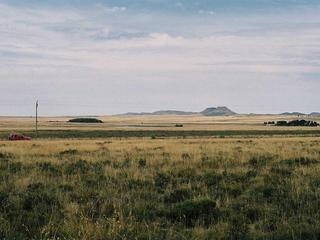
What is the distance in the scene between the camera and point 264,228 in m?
9.17

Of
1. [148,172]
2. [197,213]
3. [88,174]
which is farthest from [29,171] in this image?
[197,213]

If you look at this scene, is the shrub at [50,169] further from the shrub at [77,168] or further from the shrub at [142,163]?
the shrub at [142,163]

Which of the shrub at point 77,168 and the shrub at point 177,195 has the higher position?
the shrub at point 77,168

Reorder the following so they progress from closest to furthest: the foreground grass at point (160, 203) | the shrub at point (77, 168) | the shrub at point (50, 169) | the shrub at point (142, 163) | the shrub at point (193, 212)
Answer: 1. the foreground grass at point (160, 203)
2. the shrub at point (193, 212)
3. the shrub at point (50, 169)
4. the shrub at point (77, 168)
5. the shrub at point (142, 163)

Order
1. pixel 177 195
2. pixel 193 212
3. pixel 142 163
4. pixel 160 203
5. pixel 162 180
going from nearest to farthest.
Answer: pixel 193 212 < pixel 160 203 < pixel 177 195 < pixel 162 180 < pixel 142 163

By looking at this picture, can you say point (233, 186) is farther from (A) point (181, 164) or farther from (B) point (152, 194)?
(A) point (181, 164)

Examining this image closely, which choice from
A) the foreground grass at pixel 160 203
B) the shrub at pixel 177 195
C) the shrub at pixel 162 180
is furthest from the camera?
the shrub at pixel 162 180

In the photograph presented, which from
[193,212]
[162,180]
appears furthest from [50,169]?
[193,212]

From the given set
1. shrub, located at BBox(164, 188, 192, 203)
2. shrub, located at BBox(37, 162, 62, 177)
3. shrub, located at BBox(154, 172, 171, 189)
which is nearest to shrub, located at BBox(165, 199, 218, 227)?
Answer: shrub, located at BBox(164, 188, 192, 203)

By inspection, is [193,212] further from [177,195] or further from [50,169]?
[50,169]

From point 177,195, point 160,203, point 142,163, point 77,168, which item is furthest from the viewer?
point 142,163

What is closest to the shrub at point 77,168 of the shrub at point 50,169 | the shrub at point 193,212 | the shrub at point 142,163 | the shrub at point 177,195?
the shrub at point 50,169

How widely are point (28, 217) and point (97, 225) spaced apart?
79.8 inches

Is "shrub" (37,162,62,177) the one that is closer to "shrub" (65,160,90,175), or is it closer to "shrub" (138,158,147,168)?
"shrub" (65,160,90,175)
